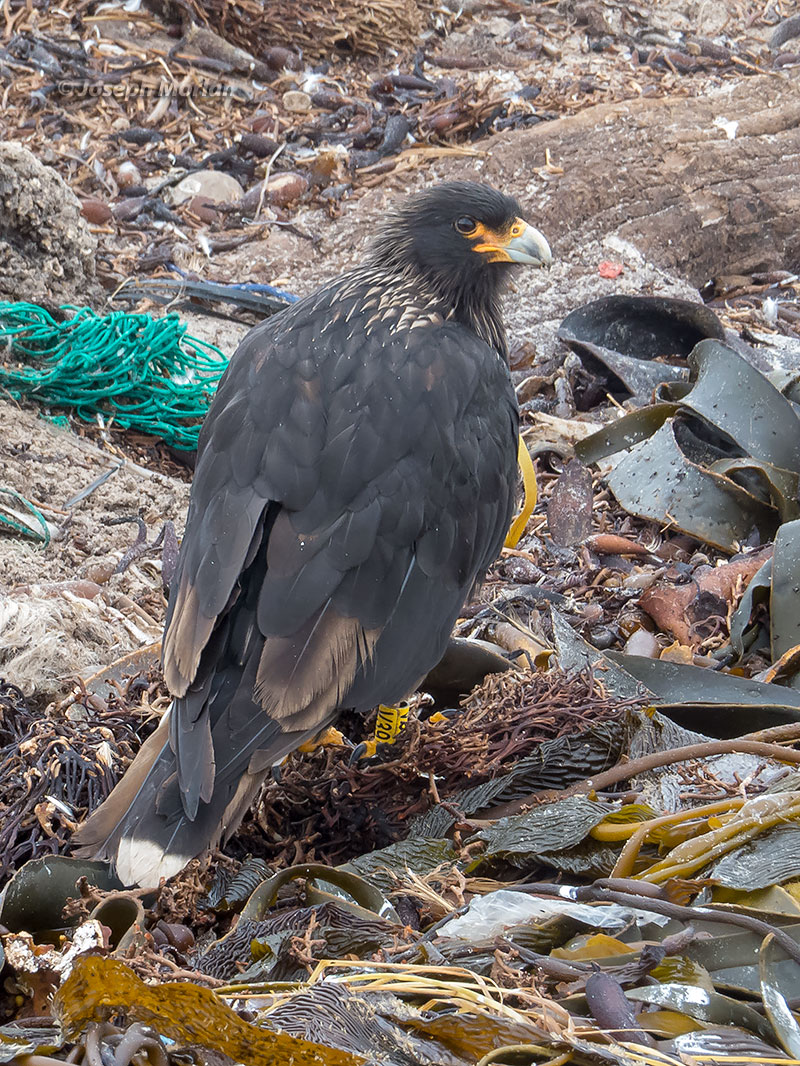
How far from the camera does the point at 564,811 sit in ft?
9.34

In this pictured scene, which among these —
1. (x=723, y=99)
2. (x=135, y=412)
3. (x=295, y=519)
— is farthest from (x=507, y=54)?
(x=295, y=519)

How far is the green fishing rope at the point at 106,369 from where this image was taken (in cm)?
566

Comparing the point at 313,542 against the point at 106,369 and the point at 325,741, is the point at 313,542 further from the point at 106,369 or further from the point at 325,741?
the point at 106,369

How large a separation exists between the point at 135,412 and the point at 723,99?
5627 mm

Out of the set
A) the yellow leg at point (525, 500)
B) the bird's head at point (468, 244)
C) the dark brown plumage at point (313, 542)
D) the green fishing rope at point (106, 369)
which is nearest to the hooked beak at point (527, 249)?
the bird's head at point (468, 244)

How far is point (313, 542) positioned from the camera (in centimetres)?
316

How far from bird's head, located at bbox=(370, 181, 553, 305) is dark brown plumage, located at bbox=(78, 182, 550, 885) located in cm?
20

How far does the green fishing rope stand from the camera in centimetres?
566

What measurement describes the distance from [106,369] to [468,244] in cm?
244

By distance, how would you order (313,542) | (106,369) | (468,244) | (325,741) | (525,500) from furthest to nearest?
1. (106,369)
2. (525,500)
3. (468,244)
4. (325,741)
5. (313,542)

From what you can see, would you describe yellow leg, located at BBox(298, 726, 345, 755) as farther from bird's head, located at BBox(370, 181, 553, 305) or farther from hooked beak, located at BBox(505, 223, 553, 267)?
hooked beak, located at BBox(505, 223, 553, 267)

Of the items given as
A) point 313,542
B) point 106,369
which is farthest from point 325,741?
point 106,369

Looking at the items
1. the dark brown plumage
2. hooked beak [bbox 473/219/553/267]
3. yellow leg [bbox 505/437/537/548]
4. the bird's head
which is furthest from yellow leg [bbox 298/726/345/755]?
hooked beak [bbox 473/219/553/267]

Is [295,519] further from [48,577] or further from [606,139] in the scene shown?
[606,139]
